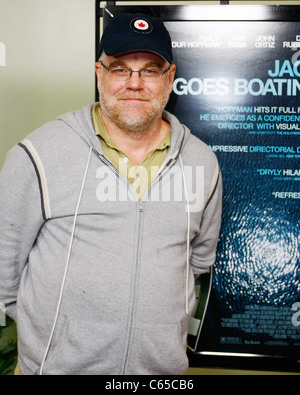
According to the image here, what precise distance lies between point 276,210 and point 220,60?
2.30 ft

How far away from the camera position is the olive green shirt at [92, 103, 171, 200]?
1.59 metres

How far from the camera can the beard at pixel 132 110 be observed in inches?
61.8

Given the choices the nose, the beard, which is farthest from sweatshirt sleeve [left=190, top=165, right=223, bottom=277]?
the nose

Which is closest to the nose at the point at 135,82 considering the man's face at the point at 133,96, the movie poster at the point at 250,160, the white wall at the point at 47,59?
the man's face at the point at 133,96

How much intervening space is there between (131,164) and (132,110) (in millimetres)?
194

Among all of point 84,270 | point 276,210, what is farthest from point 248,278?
point 84,270

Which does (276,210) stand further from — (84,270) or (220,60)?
(84,270)

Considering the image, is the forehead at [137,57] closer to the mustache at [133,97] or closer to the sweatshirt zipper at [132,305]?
the mustache at [133,97]

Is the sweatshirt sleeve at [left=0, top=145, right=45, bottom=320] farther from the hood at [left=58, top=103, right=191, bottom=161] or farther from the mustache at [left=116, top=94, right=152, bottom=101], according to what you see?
the mustache at [left=116, top=94, right=152, bottom=101]

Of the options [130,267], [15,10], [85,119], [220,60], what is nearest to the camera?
[130,267]

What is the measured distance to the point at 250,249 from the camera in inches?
78.4

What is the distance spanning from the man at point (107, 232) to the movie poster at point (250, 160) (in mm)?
361

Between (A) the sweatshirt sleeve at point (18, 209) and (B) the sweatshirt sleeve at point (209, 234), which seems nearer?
(A) the sweatshirt sleeve at point (18, 209)

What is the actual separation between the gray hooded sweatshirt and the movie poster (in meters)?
0.46
